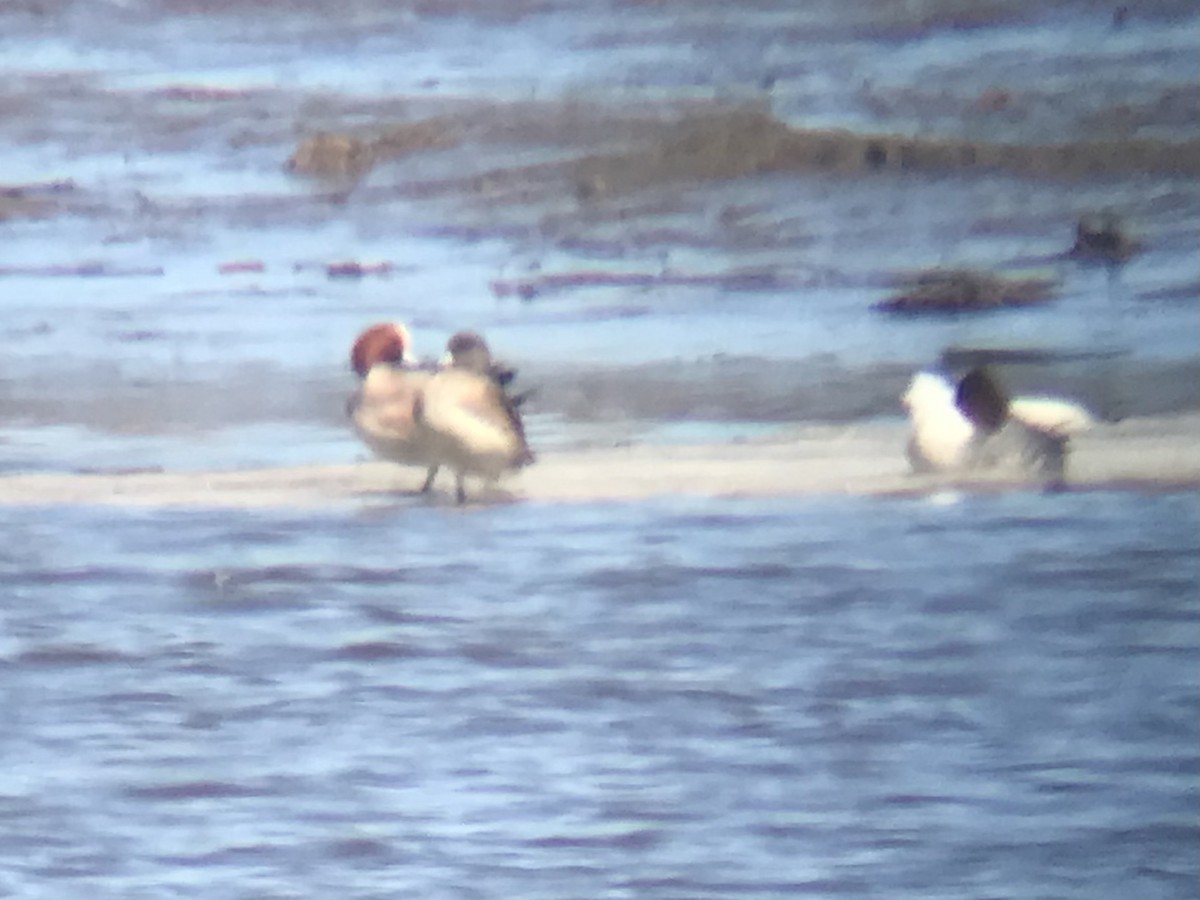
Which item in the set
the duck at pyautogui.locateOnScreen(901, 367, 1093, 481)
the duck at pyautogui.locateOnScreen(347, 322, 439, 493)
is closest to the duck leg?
the duck at pyautogui.locateOnScreen(347, 322, 439, 493)

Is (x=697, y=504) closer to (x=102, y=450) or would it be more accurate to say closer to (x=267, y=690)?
(x=267, y=690)

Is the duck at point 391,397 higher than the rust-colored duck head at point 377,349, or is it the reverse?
the rust-colored duck head at point 377,349

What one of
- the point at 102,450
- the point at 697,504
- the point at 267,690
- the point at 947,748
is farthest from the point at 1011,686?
the point at 102,450

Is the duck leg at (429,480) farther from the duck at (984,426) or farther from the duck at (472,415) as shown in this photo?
the duck at (984,426)

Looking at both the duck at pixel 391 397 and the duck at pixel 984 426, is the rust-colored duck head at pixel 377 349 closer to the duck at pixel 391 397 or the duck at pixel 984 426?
the duck at pixel 391 397

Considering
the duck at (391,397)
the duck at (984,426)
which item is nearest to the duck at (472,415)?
the duck at (391,397)

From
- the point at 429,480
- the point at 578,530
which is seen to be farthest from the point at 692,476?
the point at 429,480

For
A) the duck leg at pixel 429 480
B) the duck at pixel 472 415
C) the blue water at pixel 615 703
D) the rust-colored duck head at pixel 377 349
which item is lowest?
the blue water at pixel 615 703
